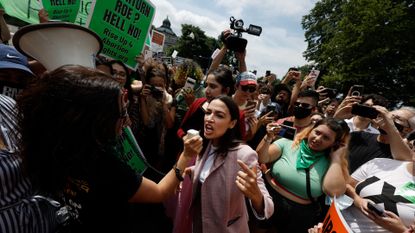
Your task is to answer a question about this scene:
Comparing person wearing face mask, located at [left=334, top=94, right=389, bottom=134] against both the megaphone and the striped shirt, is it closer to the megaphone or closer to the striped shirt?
the megaphone

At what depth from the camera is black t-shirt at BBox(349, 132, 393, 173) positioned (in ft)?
9.74

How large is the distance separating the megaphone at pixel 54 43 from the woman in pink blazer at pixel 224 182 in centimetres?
114

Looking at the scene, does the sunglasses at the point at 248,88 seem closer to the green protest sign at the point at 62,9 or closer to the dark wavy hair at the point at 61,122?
the green protest sign at the point at 62,9

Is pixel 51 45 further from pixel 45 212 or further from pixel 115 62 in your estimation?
pixel 45 212

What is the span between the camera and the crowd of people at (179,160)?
3.77 feet

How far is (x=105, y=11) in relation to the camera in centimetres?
279

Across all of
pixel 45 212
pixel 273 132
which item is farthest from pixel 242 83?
pixel 45 212

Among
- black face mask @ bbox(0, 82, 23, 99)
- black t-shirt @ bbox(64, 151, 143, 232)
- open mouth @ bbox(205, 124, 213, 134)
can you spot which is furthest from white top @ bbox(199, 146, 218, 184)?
black face mask @ bbox(0, 82, 23, 99)

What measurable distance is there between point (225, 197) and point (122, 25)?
2127 mm

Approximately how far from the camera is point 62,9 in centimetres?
286

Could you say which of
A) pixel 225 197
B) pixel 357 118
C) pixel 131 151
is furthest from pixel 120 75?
pixel 357 118

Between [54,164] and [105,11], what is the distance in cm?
208

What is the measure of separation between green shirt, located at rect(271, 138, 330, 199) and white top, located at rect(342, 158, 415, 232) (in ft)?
1.12

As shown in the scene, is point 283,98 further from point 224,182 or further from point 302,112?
point 224,182
